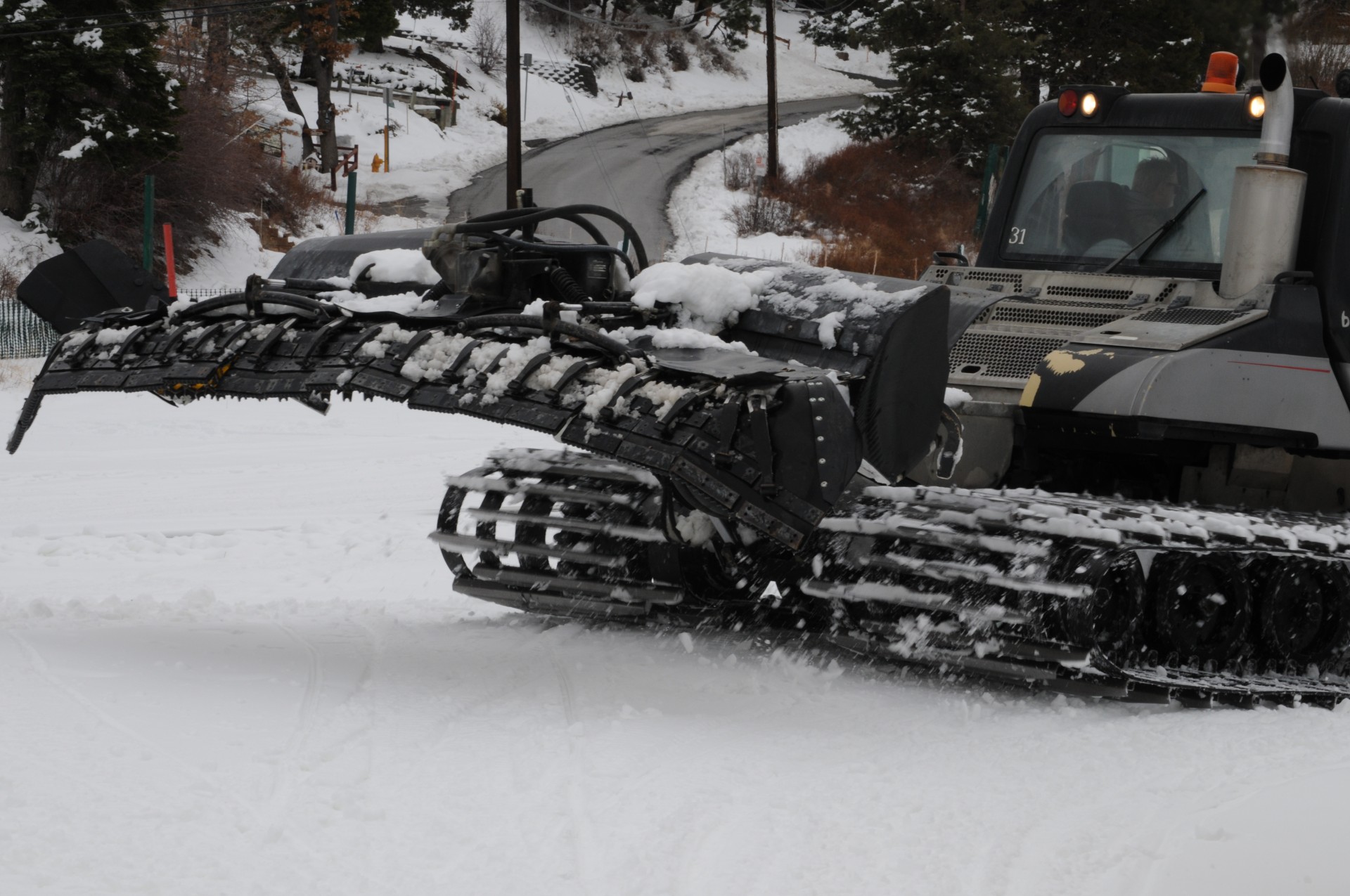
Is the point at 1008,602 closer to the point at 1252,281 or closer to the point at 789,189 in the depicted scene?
the point at 1252,281

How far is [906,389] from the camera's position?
15.7 ft

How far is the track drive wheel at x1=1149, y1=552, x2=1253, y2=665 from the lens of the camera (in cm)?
497

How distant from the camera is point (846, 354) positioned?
487 cm

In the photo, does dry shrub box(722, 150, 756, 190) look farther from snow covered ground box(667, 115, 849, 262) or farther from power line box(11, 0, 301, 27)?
power line box(11, 0, 301, 27)

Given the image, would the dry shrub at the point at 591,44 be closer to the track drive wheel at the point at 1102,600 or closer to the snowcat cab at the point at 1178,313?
the snowcat cab at the point at 1178,313

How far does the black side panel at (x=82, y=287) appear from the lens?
6043mm

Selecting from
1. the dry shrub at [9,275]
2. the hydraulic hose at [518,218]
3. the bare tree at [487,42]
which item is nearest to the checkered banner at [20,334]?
the dry shrub at [9,275]

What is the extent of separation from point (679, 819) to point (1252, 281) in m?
3.21

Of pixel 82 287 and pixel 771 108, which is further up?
pixel 82 287

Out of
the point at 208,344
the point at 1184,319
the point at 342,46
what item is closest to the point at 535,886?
the point at 208,344

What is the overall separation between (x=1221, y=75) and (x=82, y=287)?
16.3 ft

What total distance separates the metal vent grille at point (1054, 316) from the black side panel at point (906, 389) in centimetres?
105

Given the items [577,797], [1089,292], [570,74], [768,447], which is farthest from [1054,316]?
[570,74]

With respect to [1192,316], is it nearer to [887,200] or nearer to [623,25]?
[887,200]
